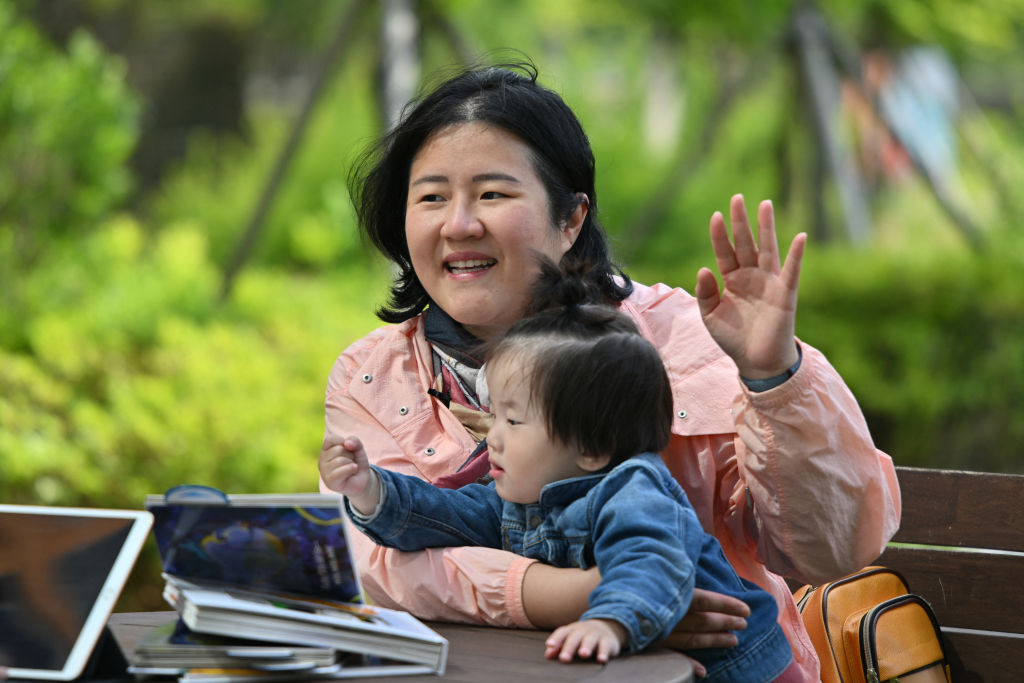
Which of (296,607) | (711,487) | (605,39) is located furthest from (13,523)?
(605,39)

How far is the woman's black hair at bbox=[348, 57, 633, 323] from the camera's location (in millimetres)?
2385

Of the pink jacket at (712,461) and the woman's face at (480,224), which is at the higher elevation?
the woman's face at (480,224)

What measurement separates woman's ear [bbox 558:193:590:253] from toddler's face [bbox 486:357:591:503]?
0.56m

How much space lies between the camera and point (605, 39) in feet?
51.7

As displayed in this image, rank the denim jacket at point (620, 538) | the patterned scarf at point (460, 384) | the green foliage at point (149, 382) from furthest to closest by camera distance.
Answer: the green foliage at point (149, 382) → the patterned scarf at point (460, 384) → the denim jacket at point (620, 538)

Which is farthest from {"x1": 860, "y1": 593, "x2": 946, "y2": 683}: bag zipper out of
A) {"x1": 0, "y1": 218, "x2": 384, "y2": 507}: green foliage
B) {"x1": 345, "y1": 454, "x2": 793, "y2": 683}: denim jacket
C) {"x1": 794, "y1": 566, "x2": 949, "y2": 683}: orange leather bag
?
{"x1": 0, "y1": 218, "x2": 384, "y2": 507}: green foliage

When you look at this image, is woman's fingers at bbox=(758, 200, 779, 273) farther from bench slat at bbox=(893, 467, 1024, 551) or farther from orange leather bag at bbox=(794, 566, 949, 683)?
bench slat at bbox=(893, 467, 1024, 551)

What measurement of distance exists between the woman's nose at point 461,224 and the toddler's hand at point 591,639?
85 centimetres

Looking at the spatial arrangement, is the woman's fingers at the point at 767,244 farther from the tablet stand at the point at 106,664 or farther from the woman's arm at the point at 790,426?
the tablet stand at the point at 106,664

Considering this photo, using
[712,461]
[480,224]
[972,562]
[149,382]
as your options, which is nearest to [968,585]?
[972,562]

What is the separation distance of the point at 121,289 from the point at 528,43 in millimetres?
6261

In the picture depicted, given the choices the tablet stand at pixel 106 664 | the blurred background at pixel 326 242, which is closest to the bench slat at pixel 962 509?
the blurred background at pixel 326 242

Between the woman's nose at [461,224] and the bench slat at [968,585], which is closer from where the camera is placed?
the woman's nose at [461,224]

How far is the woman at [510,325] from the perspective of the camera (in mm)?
1892
